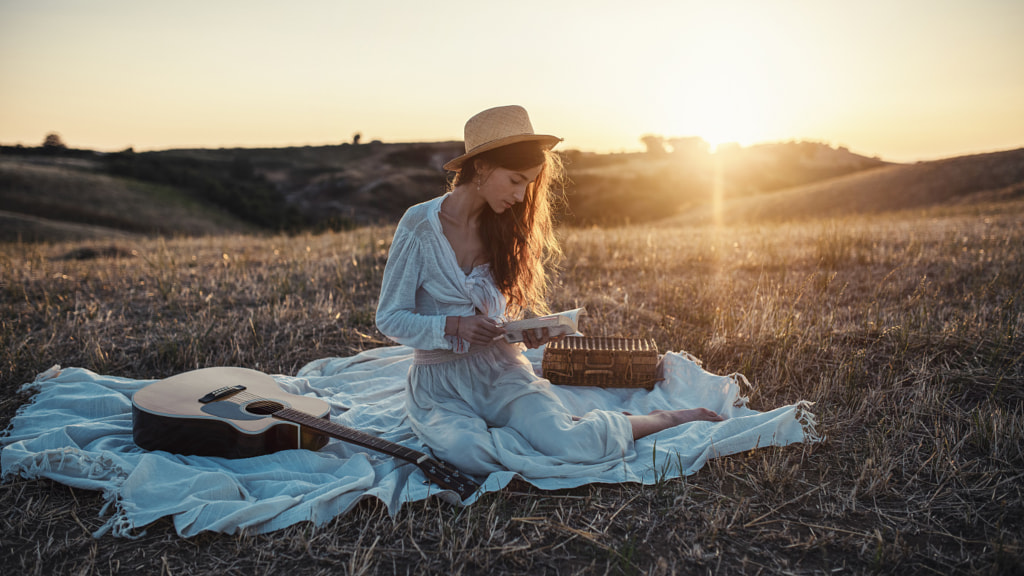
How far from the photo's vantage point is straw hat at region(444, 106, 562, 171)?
114 inches

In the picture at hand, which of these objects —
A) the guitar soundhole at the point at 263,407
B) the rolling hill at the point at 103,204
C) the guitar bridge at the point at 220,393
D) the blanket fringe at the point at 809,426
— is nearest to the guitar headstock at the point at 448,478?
the guitar soundhole at the point at 263,407

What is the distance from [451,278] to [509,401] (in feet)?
2.43

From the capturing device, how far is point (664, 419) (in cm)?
331

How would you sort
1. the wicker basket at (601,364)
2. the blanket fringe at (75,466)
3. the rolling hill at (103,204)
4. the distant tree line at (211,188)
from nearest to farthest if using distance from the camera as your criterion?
the blanket fringe at (75,466) < the wicker basket at (601,364) < the rolling hill at (103,204) < the distant tree line at (211,188)

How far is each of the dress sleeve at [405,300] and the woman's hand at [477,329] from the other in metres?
0.09

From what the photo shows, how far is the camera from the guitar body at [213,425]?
2.97 metres

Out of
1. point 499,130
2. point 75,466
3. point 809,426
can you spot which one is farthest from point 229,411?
point 809,426

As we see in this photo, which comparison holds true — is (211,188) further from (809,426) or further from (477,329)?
(809,426)

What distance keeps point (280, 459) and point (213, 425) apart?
38 cm

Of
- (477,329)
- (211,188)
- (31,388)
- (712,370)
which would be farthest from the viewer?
(211,188)

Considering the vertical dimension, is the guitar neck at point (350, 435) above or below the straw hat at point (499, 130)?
below

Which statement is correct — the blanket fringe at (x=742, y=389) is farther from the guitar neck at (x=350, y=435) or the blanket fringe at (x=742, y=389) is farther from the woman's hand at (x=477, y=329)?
the guitar neck at (x=350, y=435)

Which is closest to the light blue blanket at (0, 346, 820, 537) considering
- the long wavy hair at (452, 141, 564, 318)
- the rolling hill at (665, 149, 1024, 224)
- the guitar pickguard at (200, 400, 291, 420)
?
the guitar pickguard at (200, 400, 291, 420)

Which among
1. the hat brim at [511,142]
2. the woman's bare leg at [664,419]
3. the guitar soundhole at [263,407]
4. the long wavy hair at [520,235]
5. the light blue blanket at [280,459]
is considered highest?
the hat brim at [511,142]
